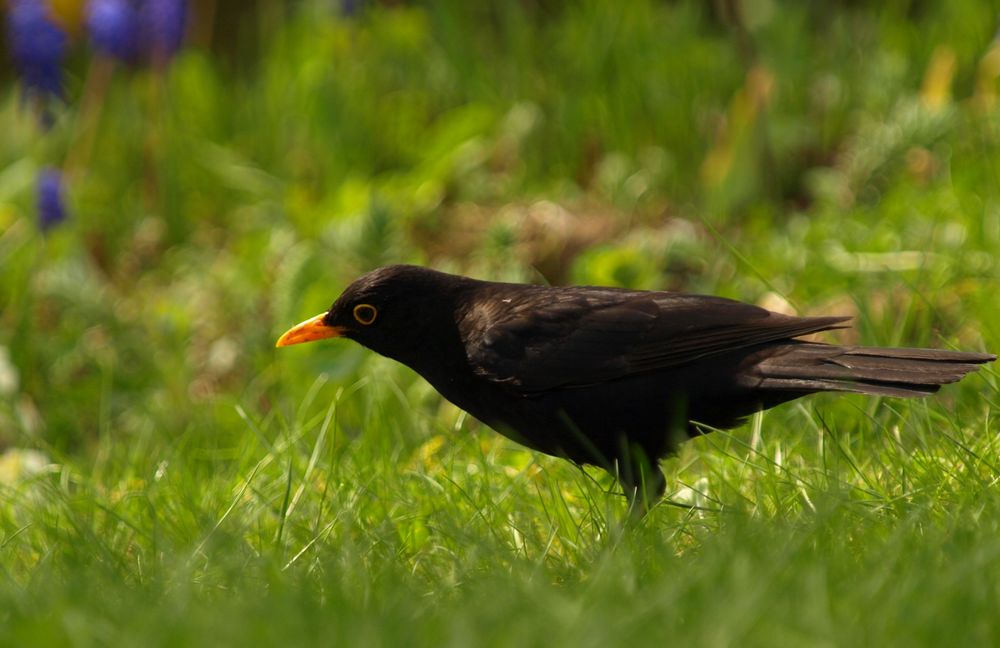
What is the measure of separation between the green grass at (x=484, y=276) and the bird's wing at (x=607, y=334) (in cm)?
28

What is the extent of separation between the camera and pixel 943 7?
6617mm

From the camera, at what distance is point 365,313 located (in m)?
3.75

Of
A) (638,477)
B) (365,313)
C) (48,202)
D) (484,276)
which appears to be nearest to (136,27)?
(48,202)

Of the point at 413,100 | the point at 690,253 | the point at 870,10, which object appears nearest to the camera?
the point at 690,253

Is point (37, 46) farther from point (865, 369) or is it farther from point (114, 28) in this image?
point (865, 369)

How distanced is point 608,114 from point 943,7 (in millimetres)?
1740

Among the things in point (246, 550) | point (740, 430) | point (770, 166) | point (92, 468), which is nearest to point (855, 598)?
point (246, 550)

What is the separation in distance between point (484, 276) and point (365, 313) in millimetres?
1668

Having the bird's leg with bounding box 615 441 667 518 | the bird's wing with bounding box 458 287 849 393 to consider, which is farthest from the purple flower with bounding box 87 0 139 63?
the bird's leg with bounding box 615 441 667 518

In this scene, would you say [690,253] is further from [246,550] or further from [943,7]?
[246,550]

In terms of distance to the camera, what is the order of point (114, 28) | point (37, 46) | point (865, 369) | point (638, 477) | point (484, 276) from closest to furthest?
point (865, 369)
point (638, 477)
point (484, 276)
point (37, 46)
point (114, 28)

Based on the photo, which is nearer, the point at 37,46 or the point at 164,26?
the point at 37,46

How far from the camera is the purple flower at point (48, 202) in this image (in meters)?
5.39

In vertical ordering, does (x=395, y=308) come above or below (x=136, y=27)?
below
